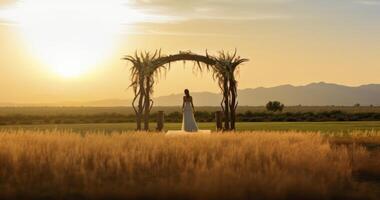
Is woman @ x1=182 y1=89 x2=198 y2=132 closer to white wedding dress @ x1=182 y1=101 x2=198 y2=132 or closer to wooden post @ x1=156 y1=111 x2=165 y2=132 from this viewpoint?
white wedding dress @ x1=182 y1=101 x2=198 y2=132

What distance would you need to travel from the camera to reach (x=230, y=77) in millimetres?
31719

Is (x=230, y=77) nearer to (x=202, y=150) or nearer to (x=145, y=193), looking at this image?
(x=202, y=150)

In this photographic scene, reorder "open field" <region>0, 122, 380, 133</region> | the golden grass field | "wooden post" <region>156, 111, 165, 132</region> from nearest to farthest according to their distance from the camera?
the golden grass field, "wooden post" <region>156, 111, 165, 132</region>, "open field" <region>0, 122, 380, 133</region>

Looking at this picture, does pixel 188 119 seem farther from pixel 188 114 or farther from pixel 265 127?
pixel 265 127

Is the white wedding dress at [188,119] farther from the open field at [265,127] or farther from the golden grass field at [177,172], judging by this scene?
the golden grass field at [177,172]

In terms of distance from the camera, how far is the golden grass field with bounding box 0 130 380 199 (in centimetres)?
1131

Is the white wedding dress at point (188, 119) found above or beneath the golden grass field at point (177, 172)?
above

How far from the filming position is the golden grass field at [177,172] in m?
11.3

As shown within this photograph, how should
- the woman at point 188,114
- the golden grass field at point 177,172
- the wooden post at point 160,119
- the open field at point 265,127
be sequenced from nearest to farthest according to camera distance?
1. the golden grass field at point 177,172
2. the woman at point 188,114
3. the wooden post at point 160,119
4. the open field at point 265,127

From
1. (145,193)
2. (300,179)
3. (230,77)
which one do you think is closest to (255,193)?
(300,179)

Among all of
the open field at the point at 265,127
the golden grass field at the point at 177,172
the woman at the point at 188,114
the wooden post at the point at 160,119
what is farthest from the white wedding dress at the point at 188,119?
the golden grass field at the point at 177,172

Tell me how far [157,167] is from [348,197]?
15.3ft

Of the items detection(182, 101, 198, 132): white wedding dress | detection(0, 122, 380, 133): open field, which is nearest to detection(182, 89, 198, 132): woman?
detection(182, 101, 198, 132): white wedding dress

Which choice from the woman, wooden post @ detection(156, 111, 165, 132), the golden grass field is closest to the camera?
the golden grass field
